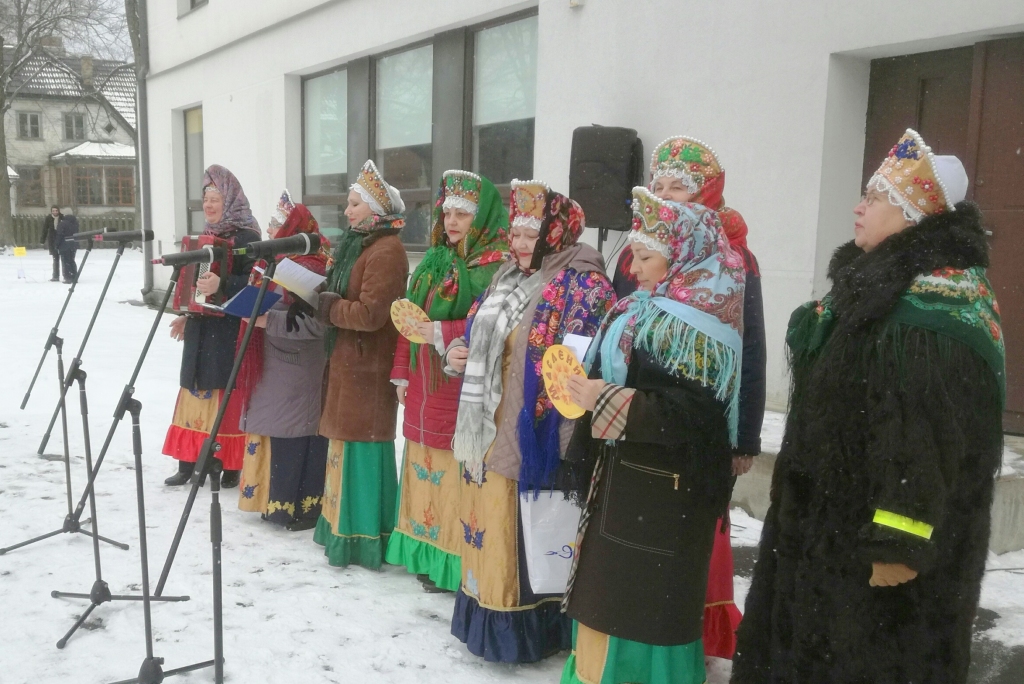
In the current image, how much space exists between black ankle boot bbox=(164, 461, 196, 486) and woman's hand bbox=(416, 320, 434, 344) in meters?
2.59

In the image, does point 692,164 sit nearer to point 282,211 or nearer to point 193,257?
point 193,257

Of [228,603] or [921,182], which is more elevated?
[921,182]

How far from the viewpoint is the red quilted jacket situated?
3674mm

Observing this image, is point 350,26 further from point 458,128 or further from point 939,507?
point 939,507

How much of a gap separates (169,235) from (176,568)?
11672mm

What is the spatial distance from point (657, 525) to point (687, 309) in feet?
2.11

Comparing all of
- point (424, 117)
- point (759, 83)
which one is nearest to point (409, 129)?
point (424, 117)

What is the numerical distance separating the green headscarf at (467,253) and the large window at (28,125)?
44.6 metres

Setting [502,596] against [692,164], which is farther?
[692,164]

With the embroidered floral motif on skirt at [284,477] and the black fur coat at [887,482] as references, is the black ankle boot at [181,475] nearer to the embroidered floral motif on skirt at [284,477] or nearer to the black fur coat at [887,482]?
the embroidered floral motif on skirt at [284,477]

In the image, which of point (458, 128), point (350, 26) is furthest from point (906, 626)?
point (350, 26)

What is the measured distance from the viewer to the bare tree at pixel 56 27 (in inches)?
1017

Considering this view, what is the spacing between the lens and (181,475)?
211 inches

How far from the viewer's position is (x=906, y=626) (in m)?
2.05
